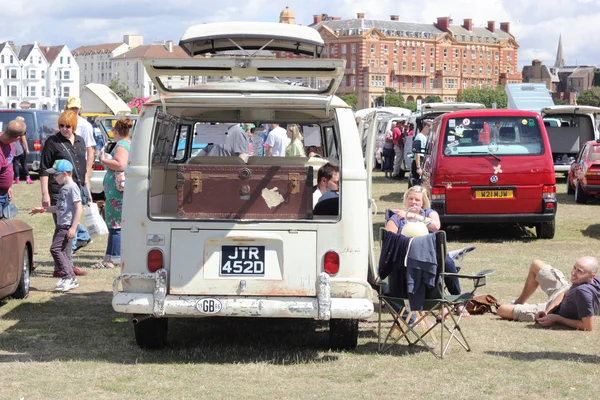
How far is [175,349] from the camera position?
8602 mm

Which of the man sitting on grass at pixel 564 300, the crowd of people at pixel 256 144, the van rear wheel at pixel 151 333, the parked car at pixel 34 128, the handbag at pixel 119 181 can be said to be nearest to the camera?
the van rear wheel at pixel 151 333

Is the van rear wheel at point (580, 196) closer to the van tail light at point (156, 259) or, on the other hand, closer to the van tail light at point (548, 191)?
the van tail light at point (548, 191)

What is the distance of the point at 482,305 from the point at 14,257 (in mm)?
4333

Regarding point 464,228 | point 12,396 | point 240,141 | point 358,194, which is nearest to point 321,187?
point 358,194

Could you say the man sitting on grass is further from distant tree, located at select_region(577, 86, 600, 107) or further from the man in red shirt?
distant tree, located at select_region(577, 86, 600, 107)

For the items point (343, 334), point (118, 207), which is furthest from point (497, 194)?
point (343, 334)

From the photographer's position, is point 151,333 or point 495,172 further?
point 495,172

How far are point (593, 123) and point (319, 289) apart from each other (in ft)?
80.1

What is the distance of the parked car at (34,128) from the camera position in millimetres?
31312

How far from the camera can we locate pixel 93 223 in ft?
41.9

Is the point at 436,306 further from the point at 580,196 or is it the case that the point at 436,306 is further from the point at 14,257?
the point at 580,196

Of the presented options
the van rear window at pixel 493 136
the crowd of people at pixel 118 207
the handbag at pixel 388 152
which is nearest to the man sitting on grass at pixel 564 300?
the crowd of people at pixel 118 207

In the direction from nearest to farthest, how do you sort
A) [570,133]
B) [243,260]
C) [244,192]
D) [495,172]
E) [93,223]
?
[243,260], [244,192], [93,223], [495,172], [570,133]

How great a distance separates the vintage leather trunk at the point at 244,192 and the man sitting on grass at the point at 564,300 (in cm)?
272
